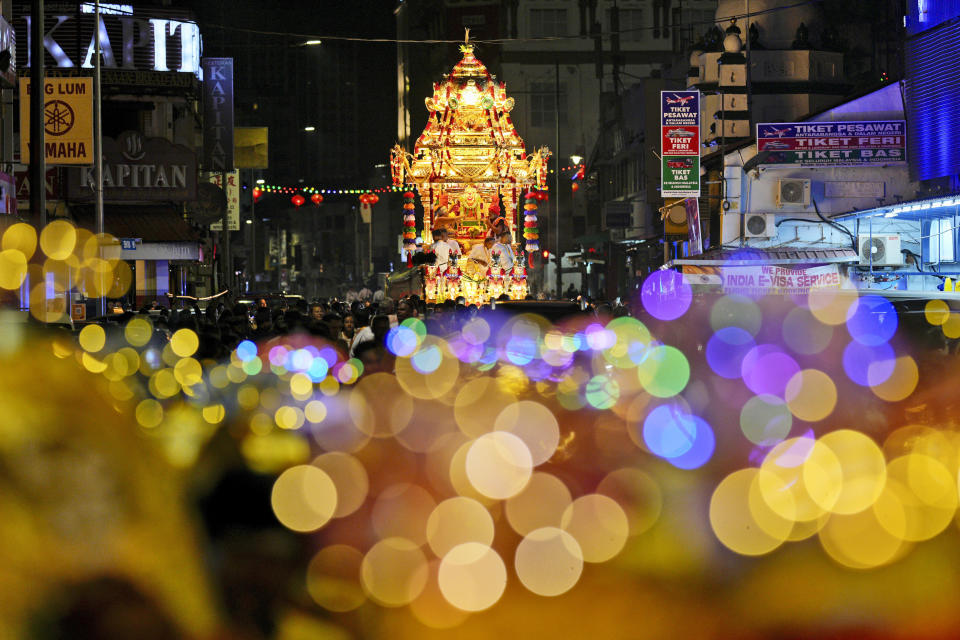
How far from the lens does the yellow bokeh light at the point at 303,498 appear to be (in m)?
8.14

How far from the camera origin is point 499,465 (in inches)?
403

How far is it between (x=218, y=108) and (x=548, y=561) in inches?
1641

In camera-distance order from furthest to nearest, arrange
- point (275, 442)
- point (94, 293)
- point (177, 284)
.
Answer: point (177, 284)
point (94, 293)
point (275, 442)

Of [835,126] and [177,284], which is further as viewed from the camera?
[177,284]

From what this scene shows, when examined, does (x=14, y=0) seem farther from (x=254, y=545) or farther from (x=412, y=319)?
(x=254, y=545)

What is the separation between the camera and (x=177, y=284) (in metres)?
52.1

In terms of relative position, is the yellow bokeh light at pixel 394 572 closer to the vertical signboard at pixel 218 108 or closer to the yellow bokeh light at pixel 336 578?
the yellow bokeh light at pixel 336 578

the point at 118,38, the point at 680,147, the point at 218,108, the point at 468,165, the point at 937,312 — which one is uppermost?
the point at 118,38

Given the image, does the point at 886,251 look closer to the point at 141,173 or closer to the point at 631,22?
the point at 141,173

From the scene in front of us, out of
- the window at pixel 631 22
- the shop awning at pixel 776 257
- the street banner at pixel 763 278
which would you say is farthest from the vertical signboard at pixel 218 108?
the window at pixel 631 22

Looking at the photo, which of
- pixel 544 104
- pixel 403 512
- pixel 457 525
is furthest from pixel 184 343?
pixel 544 104

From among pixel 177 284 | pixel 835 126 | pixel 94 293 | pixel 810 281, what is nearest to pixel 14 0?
pixel 177 284

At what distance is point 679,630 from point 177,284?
4815 cm

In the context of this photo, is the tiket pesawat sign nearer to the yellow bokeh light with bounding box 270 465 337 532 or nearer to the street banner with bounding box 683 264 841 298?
the street banner with bounding box 683 264 841 298
